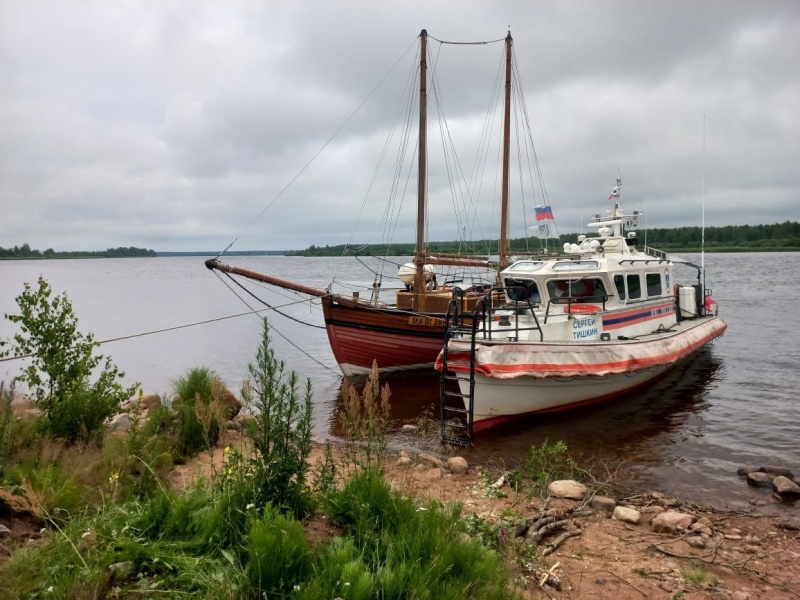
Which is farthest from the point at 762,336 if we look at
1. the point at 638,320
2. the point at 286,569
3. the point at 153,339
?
the point at 153,339

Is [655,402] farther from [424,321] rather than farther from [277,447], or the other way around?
[277,447]

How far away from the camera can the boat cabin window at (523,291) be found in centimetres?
1188

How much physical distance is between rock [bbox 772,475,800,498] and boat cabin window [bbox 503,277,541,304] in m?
5.66

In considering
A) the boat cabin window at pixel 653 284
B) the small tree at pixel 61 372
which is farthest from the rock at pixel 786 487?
the small tree at pixel 61 372

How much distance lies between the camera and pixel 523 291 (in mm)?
12297

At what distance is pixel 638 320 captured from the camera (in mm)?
12219

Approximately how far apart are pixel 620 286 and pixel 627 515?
7.10 meters

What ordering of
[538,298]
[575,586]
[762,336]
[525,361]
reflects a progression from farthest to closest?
[762,336]
[538,298]
[525,361]
[575,586]

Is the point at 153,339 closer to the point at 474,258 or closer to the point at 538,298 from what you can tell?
the point at 474,258

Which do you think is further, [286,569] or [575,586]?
[575,586]

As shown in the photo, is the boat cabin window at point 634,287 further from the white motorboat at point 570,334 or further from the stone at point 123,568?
the stone at point 123,568

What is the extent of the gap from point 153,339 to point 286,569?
21548 millimetres

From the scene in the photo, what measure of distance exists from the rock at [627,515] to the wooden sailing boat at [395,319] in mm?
8340

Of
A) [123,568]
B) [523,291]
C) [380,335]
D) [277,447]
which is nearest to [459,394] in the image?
[523,291]
